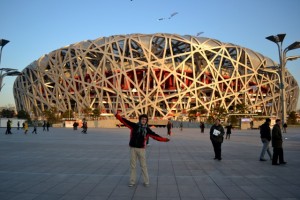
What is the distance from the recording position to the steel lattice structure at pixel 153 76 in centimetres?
6275

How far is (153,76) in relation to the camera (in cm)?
6297

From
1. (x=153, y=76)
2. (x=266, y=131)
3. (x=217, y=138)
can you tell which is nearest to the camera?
(x=266, y=131)

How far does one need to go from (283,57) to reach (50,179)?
2144 centimetres

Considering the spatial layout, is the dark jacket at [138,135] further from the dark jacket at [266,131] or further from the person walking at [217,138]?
the dark jacket at [266,131]

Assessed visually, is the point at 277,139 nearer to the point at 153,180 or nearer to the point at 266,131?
the point at 266,131

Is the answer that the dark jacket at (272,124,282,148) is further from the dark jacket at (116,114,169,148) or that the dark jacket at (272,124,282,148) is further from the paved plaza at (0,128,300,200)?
the dark jacket at (116,114,169,148)

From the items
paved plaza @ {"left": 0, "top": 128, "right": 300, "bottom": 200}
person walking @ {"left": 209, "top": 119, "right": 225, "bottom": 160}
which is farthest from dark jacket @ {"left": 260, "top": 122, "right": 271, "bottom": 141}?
person walking @ {"left": 209, "top": 119, "right": 225, "bottom": 160}

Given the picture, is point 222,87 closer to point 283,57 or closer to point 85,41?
point 85,41

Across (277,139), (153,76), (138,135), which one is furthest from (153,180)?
(153,76)

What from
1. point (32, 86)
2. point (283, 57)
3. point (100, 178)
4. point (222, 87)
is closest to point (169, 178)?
point (100, 178)

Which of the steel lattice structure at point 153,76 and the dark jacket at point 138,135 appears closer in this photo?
the dark jacket at point 138,135

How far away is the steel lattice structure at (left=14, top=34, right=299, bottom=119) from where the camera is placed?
6275 centimetres

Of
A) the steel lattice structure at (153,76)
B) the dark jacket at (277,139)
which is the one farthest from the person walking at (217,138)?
the steel lattice structure at (153,76)

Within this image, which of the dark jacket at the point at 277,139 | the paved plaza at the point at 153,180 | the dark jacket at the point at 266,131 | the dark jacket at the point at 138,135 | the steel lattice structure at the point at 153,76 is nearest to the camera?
the paved plaza at the point at 153,180
